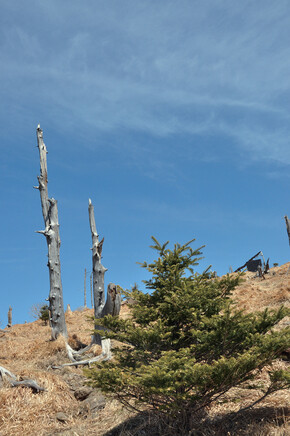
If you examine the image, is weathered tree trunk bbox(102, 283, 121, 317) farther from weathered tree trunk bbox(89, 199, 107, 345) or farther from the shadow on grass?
the shadow on grass

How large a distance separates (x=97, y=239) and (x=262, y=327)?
486 inches

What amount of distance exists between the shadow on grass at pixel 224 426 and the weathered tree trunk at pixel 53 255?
29.1 ft

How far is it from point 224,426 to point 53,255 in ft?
39.8

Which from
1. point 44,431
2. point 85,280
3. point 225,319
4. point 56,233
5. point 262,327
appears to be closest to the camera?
point 225,319

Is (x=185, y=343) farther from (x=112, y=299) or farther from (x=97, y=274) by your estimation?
(x=97, y=274)

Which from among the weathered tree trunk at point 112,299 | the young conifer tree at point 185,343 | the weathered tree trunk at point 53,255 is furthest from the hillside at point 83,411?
the weathered tree trunk at point 53,255

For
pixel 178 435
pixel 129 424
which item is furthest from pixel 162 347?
pixel 129 424

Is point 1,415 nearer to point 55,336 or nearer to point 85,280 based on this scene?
point 55,336

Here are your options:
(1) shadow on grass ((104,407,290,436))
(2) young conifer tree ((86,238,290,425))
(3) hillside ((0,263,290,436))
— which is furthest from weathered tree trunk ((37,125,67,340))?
(2) young conifer tree ((86,238,290,425))

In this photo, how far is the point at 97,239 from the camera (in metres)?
17.8

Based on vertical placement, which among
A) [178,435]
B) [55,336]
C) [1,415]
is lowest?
[178,435]

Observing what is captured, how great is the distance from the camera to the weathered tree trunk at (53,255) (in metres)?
15.8

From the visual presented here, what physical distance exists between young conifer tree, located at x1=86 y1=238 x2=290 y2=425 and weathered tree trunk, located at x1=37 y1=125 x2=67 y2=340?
944 cm

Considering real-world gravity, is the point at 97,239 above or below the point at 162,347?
above
